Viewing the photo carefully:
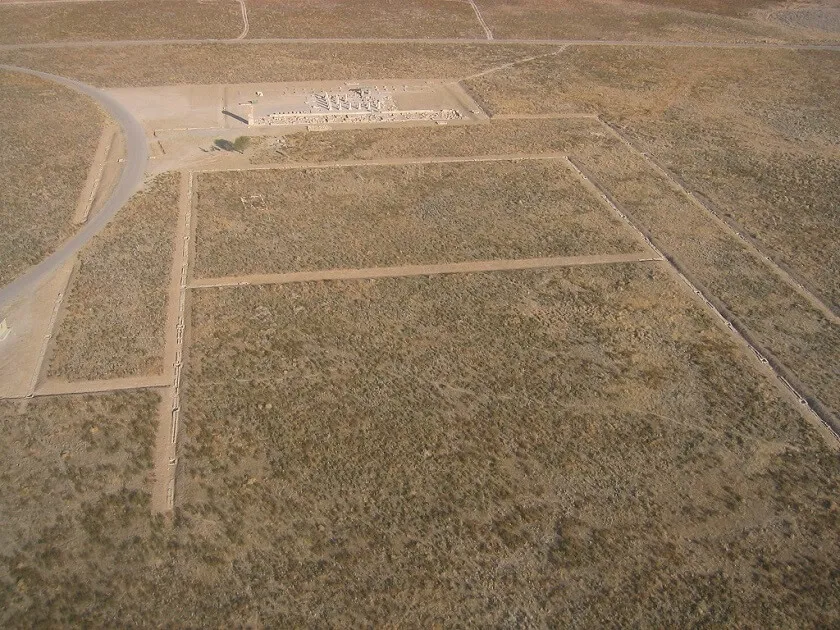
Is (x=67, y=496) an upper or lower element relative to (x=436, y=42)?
lower

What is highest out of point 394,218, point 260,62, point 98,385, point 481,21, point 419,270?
point 481,21

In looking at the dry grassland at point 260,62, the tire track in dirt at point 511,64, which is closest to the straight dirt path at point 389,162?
the tire track in dirt at point 511,64

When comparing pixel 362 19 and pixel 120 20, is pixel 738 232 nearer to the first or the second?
pixel 362 19

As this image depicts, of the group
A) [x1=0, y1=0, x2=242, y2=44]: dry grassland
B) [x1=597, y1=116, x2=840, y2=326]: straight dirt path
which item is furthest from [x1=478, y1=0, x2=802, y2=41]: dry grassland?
[x1=0, y1=0, x2=242, y2=44]: dry grassland

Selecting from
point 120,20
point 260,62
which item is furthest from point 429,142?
point 120,20

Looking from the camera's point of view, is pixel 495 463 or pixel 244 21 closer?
pixel 495 463

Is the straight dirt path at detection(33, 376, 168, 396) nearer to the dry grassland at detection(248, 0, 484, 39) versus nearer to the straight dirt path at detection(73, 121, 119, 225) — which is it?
the straight dirt path at detection(73, 121, 119, 225)
